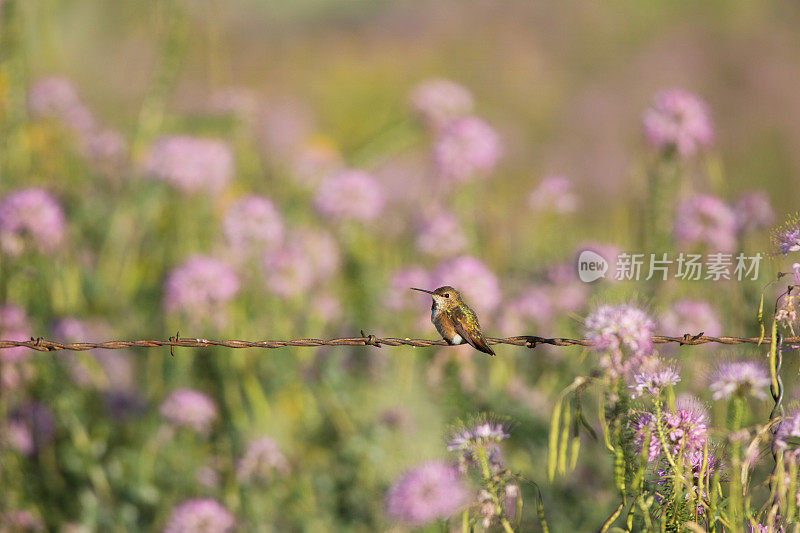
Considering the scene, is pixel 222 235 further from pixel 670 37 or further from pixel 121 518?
pixel 670 37

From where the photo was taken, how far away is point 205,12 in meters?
3.77

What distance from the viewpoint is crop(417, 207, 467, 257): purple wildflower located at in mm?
3295

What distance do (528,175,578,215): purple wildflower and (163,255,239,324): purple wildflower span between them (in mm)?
1268

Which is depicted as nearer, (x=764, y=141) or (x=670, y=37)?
(x=764, y=141)

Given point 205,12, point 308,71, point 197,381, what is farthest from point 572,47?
point 197,381

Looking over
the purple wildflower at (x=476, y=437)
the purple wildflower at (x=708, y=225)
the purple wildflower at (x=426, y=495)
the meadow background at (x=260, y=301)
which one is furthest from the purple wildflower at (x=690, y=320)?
the purple wildflower at (x=476, y=437)

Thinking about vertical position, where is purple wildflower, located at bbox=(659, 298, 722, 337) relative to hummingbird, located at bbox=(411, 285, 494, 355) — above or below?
above

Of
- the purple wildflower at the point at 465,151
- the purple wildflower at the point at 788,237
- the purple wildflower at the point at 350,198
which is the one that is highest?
the purple wildflower at the point at 465,151

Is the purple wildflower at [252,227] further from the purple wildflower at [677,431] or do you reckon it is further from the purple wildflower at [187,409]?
the purple wildflower at [677,431]

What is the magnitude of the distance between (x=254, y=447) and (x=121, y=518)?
493 mm

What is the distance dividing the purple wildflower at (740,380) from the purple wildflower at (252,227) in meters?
2.11

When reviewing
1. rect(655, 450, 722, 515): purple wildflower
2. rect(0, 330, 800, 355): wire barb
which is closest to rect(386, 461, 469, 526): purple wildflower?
rect(0, 330, 800, 355): wire barb

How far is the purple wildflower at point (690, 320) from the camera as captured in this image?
109 inches

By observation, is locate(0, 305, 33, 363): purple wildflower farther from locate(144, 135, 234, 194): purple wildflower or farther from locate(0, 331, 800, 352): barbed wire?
locate(0, 331, 800, 352): barbed wire
